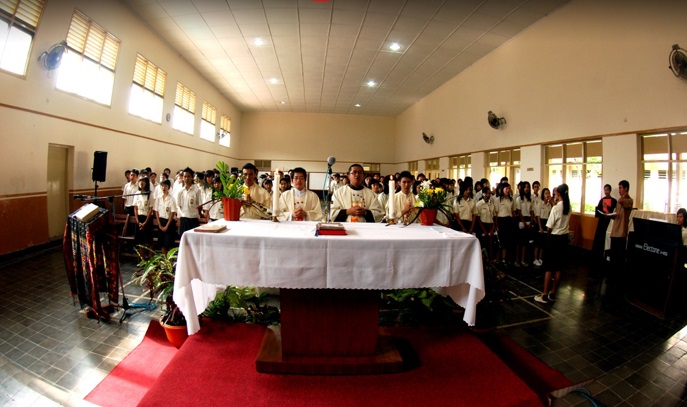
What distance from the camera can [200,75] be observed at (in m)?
12.1

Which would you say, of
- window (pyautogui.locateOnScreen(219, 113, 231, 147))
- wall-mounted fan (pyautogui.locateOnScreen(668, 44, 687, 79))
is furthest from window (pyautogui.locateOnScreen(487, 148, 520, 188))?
window (pyautogui.locateOnScreen(219, 113, 231, 147))

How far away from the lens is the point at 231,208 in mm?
2578

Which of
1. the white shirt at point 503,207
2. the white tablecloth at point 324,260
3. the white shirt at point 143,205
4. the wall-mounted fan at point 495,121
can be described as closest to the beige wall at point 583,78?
the wall-mounted fan at point 495,121

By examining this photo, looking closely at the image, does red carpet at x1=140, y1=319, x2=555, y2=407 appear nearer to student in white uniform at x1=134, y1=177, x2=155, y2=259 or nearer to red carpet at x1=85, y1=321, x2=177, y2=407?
red carpet at x1=85, y1=321, x2=177, y2=407

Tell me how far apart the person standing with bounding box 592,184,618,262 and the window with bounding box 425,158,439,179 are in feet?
25.8

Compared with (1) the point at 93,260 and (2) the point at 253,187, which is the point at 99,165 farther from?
(1) the point at 93,260

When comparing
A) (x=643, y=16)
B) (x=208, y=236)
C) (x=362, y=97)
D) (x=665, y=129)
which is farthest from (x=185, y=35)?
(x=665, y=129)

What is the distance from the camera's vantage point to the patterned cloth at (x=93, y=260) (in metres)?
3.13

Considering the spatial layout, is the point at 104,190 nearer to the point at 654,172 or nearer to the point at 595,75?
the point at 595,75

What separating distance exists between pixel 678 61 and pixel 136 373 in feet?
27.2

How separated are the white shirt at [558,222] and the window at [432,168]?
31.2 ft

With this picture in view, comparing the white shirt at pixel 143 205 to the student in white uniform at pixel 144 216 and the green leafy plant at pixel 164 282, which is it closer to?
the student in white uniform at pixel 144 216

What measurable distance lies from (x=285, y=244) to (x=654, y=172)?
734 cm

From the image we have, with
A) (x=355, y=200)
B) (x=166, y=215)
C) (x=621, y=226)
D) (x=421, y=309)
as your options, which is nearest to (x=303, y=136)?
(x=166, y=215)
